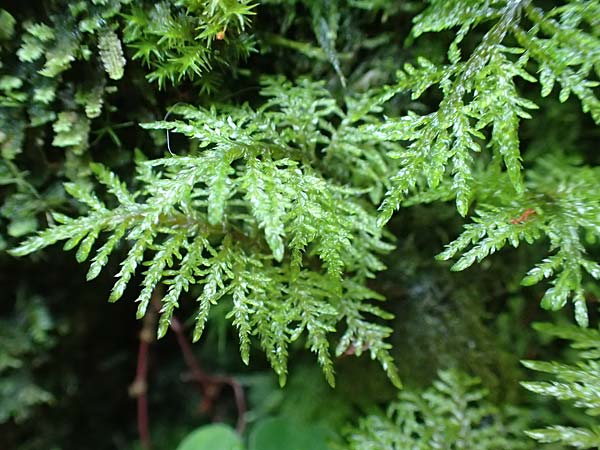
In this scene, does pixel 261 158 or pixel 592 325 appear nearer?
pixel 261 158

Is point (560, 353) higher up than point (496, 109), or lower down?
lower down

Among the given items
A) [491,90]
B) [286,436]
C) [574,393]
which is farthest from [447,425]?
[491,90]

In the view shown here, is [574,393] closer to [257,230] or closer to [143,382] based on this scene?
[257,230]

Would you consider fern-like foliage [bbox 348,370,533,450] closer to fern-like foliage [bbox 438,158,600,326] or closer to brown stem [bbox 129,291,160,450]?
fern-like foliage [bbox 438,158,600,326]

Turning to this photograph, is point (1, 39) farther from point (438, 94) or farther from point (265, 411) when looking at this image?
point (265, 411)

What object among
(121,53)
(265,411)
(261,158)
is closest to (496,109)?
(261,158)

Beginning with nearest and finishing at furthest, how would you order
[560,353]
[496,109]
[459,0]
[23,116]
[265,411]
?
[496,109]
[459,0]
[23,116]
[560,353]
[265,411]

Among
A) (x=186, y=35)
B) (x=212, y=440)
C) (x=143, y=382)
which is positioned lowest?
(x=212, y=440)
